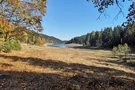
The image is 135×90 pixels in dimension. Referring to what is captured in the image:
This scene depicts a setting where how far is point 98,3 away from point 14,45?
22606mm

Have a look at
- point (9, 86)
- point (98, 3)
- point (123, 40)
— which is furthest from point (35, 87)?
point (123, 40)

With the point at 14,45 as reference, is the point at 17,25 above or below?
above

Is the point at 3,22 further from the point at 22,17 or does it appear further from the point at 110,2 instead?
the point at 110,2

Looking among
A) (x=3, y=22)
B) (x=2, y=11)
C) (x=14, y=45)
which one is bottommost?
(x=14, y=45)

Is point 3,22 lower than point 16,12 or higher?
lower

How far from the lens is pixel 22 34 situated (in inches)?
852

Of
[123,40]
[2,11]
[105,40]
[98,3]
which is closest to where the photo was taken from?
[98,3]

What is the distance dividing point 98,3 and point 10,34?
15.4m

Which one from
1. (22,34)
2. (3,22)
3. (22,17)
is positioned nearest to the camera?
(3,22)

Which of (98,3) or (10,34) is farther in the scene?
(10,34)

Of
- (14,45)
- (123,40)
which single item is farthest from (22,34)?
(123,40)

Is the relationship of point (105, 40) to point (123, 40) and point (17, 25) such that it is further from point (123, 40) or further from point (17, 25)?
point (17, 25)

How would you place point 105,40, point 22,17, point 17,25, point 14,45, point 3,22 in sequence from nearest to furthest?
point 3,22, point 22,17, point 17,25, point 14,45, point 105,40

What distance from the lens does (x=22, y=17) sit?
17719mm
